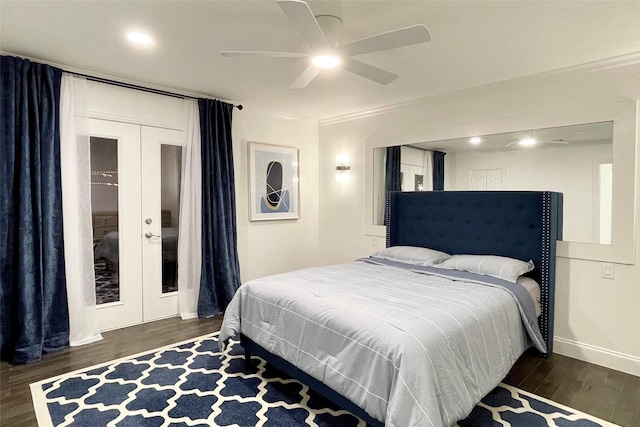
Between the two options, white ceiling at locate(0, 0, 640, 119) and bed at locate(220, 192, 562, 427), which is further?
white ceiling at locate(0, 0, 640, 119)

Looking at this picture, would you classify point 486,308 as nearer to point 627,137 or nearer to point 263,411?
point 263,411

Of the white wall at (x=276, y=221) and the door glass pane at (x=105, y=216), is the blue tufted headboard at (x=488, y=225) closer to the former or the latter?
the white wall at (x=276, y=221)

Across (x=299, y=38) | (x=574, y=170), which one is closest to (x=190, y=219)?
(x=299, y=38)

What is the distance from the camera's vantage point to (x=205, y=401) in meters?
2.46

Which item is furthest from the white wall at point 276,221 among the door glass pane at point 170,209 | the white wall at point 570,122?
the white wall at point 570,122

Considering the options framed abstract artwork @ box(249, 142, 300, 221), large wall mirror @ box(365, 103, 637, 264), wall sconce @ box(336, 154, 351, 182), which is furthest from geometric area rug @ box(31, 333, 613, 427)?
wall sconce @ box(336, 154, 351, 182)

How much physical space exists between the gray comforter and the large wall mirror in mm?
1059

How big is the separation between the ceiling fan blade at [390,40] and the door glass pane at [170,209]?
2593 mm

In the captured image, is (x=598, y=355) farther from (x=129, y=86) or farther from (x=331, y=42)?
(x=129, y=86)

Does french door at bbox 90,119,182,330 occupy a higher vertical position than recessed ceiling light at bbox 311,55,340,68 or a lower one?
lower

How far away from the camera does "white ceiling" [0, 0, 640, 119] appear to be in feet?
7.36

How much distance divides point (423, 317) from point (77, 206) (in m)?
3.20

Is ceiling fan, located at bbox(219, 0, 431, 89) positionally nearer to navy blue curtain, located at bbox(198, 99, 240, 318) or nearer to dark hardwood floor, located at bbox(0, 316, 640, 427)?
navy blue curtain, located at bbox(198, 99, 240, 318)

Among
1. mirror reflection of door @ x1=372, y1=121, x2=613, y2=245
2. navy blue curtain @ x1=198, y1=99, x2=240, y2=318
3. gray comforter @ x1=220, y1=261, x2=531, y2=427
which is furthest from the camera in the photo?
navy blue curtain @ x1=198, y1=99, x2=240, y2=318
